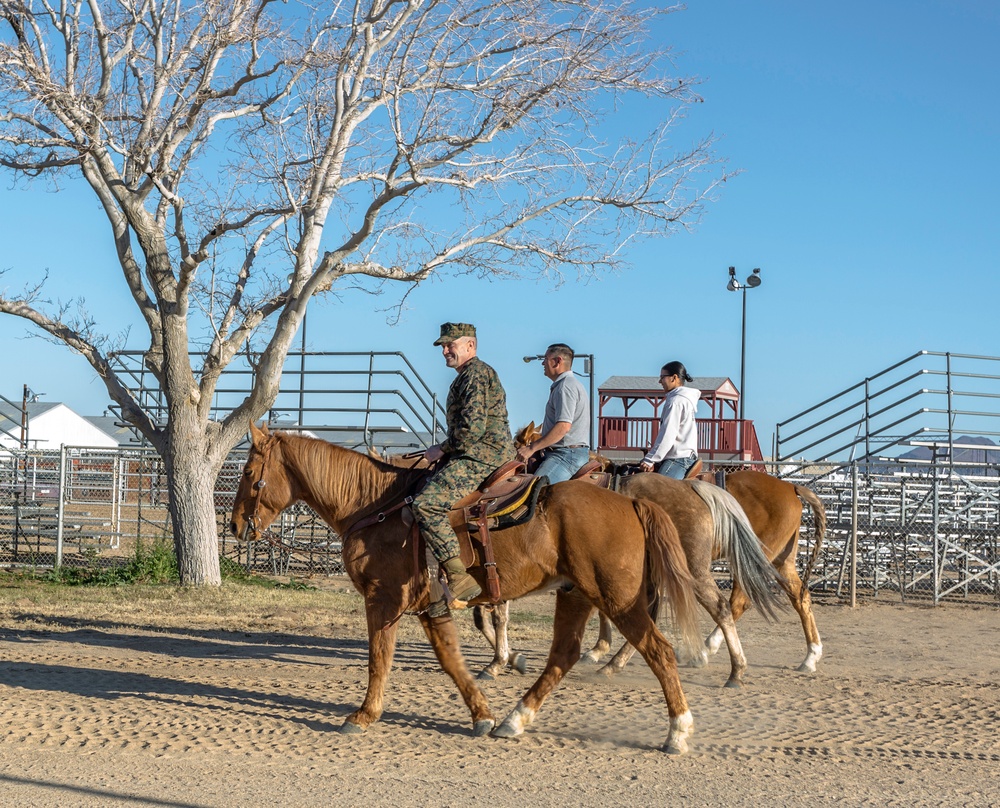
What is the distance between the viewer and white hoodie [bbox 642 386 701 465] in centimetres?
973

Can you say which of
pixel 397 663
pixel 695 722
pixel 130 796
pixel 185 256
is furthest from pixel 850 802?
pixel 185 256

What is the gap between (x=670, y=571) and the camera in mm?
6551

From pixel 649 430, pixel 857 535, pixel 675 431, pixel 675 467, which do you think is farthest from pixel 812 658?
pixel 649 430

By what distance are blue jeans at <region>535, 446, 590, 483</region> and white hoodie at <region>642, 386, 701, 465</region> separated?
3.94 ft

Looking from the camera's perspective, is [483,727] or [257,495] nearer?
[483,727]

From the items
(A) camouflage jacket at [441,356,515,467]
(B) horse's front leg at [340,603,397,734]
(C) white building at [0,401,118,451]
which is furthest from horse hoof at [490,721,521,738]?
(C) white building at [0,401,118,451]

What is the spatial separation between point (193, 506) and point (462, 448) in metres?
9.16

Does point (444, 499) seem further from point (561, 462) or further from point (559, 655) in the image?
point (561, 462)

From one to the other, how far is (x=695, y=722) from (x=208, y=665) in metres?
4.39

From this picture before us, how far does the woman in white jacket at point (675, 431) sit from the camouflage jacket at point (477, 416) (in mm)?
3050

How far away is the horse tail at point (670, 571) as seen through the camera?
6.52 meters

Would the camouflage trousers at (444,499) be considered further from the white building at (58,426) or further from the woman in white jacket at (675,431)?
the white building at (58,426)

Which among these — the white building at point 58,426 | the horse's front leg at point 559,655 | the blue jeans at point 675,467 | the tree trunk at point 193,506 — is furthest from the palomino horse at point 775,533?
the white building at point 58,426

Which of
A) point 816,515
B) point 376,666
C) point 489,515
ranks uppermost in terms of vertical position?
point 489,515
